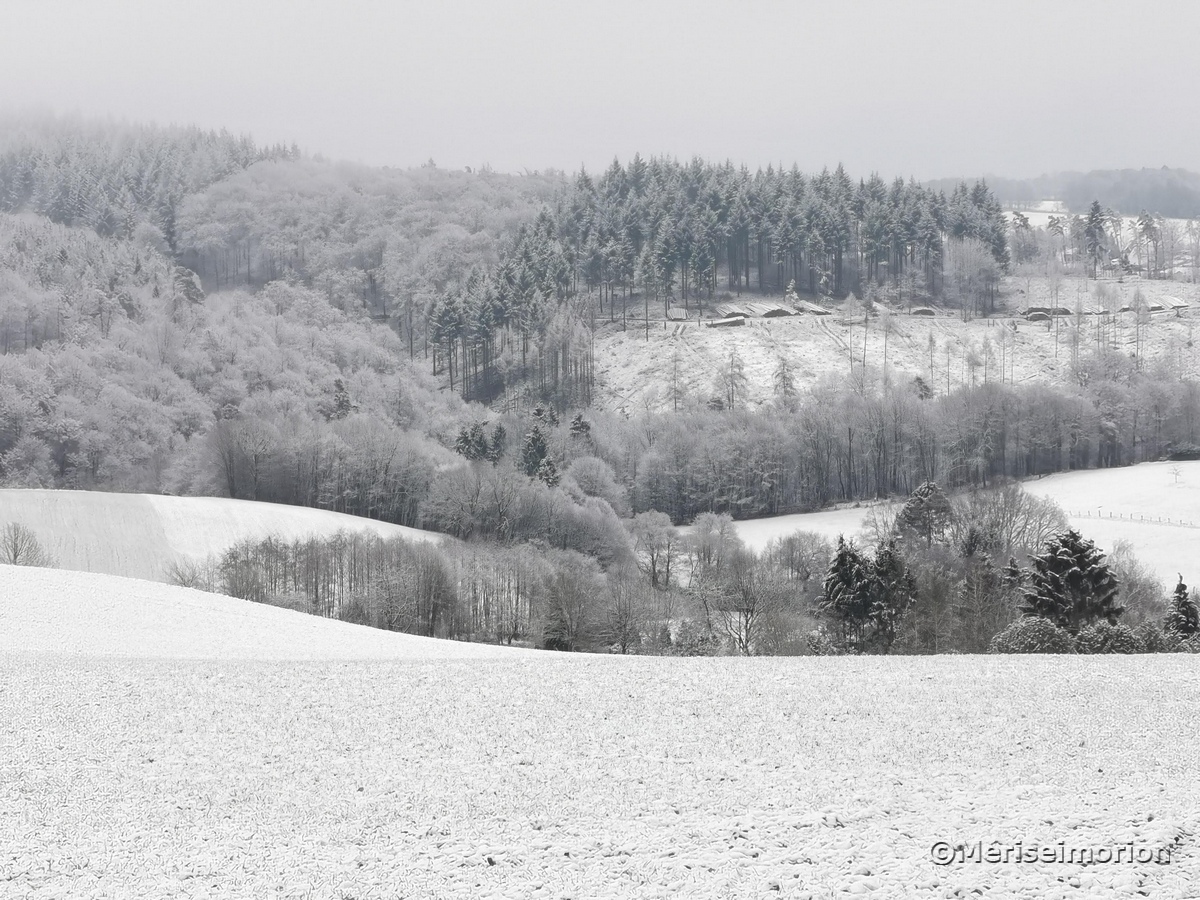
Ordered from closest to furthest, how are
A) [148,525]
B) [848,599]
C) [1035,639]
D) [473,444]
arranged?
[1035,639]
[848,599]
[148,525]
[473,444]

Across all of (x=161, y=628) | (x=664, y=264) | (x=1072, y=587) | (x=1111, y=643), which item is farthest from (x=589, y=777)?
(x=664, y=264)

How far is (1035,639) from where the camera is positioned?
34281 millimetres

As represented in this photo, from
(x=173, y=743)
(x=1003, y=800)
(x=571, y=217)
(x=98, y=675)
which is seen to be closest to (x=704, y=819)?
(x=1003, y=800)

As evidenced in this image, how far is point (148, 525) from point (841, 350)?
319 feet

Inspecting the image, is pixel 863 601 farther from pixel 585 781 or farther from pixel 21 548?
pixel 21 548

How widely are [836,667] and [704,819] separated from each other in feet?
38.9

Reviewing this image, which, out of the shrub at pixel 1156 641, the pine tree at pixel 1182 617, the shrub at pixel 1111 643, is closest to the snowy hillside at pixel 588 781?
the shrub at pixel 1111 643

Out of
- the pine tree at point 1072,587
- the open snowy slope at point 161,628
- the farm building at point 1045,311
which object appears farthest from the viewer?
the farm building at point 1045,311

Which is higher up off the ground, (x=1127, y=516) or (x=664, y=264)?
(x=664, y=264)

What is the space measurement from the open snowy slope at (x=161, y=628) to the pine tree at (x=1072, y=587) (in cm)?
2584

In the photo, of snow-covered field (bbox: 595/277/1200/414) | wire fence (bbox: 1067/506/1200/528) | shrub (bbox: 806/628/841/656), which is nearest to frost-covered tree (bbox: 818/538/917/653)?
shrub (bbox: 806/628/841/656)

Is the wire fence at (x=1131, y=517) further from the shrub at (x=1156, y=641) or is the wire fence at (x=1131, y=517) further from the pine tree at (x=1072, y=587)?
the shrub at (x=1156, y=641)

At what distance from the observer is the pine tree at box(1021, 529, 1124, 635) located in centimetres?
4606

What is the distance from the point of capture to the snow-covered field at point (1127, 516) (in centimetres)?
7719
